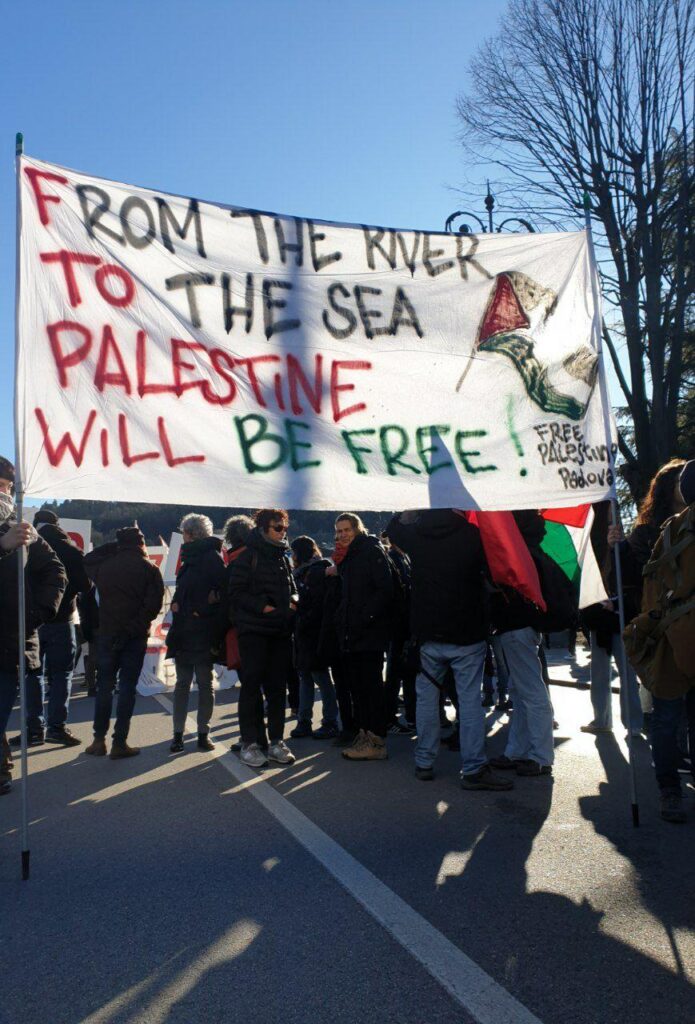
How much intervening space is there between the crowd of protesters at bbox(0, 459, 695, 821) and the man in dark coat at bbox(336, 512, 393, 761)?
0.01m

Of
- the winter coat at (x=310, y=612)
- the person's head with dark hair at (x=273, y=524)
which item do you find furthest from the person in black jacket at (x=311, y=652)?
the person's head with dark hair at (x=273, y=524)

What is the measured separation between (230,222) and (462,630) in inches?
115

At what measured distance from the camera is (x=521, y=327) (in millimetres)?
5742

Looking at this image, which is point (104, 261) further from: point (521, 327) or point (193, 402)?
point (521, 327)

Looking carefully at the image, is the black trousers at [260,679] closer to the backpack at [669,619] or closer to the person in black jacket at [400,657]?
the person in black jacket at [400,657]

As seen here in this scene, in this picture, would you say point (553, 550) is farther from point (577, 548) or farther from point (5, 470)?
point (5, 470)

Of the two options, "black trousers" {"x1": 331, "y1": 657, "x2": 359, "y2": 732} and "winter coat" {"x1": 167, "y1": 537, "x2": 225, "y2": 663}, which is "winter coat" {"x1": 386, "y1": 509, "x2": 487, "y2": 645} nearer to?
"black trousers" {"x1": 331, "y1": 657, "x2": 359, "y2": 732}

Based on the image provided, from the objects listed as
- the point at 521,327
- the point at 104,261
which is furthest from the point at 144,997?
the point at 521,327

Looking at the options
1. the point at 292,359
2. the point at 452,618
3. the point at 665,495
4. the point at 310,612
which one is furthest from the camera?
the point at 310,612

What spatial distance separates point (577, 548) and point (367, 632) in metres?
1.88

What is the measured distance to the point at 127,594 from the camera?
7.95 meters

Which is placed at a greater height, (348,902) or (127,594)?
(127,594)

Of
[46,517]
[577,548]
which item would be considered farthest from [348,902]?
[46,517]

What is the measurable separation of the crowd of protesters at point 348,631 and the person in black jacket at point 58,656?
17 mm
